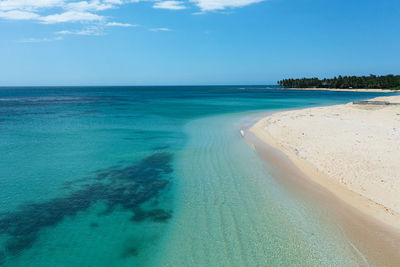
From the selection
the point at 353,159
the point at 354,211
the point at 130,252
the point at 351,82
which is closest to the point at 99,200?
the point at 130,252

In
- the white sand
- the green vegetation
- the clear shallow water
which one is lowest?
the clear shallow water

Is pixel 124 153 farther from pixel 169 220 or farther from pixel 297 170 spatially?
pixel 297 170

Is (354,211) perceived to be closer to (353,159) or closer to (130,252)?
(353,159)

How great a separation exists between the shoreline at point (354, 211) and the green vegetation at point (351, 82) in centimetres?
12451

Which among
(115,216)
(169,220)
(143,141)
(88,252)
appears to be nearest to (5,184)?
(115,216)

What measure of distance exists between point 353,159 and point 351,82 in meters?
150

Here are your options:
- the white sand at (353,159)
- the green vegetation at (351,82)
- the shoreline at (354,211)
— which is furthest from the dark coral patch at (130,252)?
the green vegetation at (351,82)

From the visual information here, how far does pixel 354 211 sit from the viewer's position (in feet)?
29.5

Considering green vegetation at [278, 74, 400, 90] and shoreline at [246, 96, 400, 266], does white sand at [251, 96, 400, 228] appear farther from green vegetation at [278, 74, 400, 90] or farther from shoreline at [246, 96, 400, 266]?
green vegetation at [278, 74, 400, 90]

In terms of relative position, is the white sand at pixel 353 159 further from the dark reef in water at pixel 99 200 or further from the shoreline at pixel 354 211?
the dark reef in water at pixel 99 200

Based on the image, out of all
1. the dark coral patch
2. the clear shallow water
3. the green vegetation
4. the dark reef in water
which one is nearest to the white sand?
the clear shallow water

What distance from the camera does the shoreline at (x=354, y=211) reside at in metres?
7.06

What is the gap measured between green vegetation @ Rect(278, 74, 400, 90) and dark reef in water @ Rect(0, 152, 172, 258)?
130m

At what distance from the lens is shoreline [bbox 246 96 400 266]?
23.2 ft
